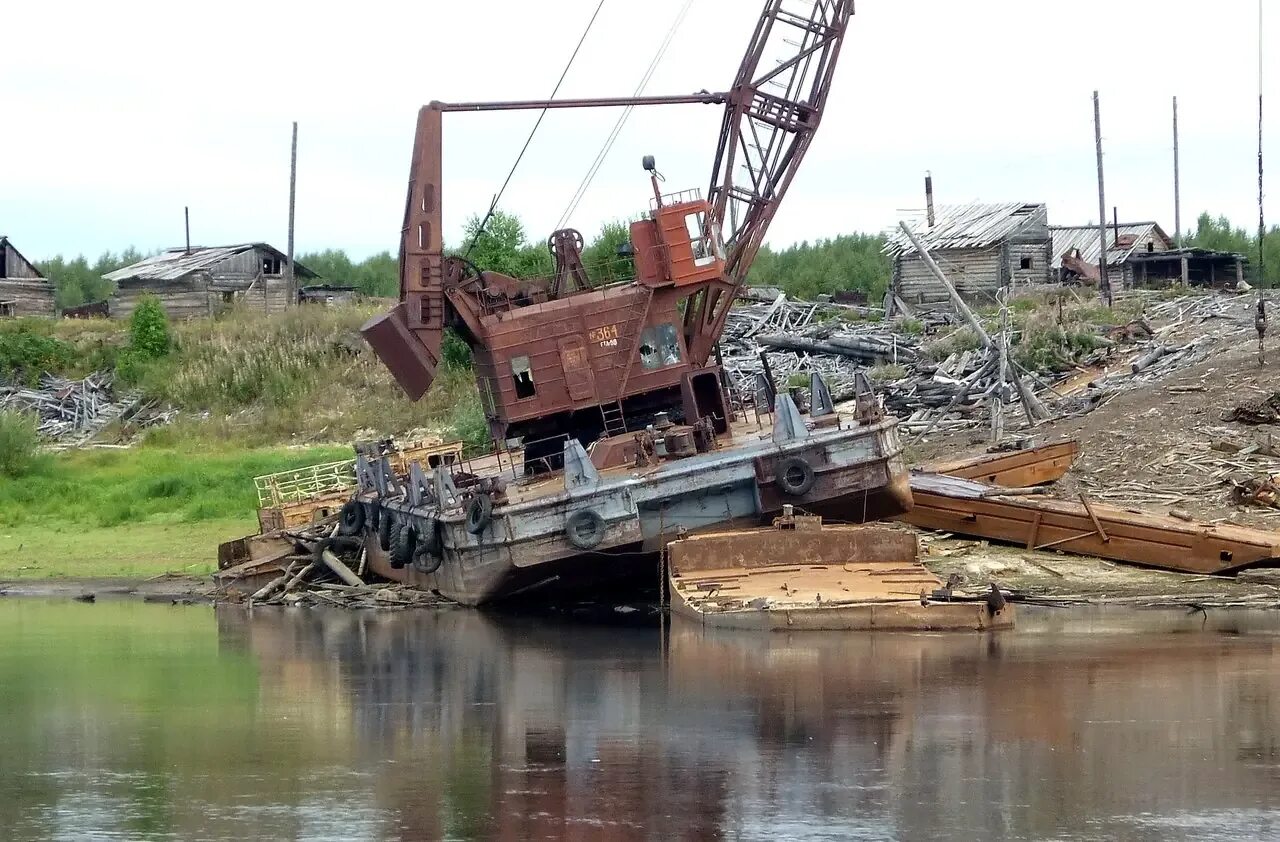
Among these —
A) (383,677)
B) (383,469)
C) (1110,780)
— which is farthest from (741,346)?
(1110,780)

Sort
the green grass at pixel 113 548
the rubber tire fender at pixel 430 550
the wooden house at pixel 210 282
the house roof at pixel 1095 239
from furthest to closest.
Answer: the wooden house at pixel 210 282, the house roof at pixel 1095 239, the green grass at pixel 113 548, the rubber tire fender at pixel 430 550

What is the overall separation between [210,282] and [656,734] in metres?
56.2

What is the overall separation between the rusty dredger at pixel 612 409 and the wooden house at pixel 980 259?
27.7 m

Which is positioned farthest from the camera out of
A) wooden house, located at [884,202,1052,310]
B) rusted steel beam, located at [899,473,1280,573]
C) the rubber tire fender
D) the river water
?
wooden house, located at [884,202,1052,310]

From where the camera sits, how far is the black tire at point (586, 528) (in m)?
24.2

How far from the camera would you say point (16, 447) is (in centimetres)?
4347

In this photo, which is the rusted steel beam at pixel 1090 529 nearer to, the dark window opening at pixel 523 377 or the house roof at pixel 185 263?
the dark window opening at pixel 523 377

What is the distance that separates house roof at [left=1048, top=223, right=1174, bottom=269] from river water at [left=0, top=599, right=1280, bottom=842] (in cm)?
4276

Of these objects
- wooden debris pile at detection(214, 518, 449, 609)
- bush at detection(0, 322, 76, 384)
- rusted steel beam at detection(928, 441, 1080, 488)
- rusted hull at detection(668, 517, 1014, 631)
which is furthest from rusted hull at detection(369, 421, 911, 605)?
bush at detection(0, 322, 76, 384)

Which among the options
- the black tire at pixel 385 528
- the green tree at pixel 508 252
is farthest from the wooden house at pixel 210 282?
the black tire at pixel 385 528

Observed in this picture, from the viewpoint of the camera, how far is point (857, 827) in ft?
39.8

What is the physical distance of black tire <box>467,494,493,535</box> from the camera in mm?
24609

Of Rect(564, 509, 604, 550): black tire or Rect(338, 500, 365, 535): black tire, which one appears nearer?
Rect(564, 509, 604, 550): black tire

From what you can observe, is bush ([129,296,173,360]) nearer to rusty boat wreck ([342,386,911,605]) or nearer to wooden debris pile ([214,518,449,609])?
wooden debris pile ([214,518,449,609])
